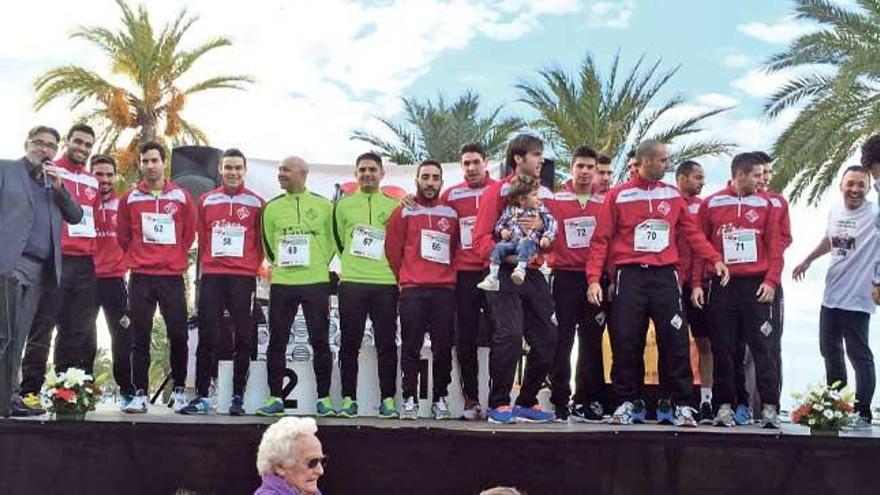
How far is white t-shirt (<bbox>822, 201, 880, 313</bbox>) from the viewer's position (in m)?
7.24

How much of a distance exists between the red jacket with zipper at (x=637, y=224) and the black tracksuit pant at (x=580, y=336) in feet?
1.28

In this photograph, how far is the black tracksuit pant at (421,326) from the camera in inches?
280

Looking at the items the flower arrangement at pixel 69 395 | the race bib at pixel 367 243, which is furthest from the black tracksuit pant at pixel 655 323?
the flower arrangement at pixel 69 395

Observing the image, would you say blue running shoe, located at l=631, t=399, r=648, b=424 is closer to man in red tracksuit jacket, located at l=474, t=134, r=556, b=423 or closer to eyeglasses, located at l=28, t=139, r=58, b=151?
man in red tracksuit jacket, located at l=474, t=134, r=556, b=423

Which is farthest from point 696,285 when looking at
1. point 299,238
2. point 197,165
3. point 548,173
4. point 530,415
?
point 197,165

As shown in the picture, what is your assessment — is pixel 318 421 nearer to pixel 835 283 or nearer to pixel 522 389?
pixel 522 389

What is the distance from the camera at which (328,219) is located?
7.41 metres

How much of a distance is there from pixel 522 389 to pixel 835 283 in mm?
2599

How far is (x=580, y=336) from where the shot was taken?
7.38 metres

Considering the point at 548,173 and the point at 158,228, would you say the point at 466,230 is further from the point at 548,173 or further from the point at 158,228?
the point at 158,228

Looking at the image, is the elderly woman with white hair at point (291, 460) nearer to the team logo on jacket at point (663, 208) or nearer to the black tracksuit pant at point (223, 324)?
the black tracksuit pant at point (223, 324)

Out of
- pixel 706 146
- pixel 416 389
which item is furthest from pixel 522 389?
pixel 706 146

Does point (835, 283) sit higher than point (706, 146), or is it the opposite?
point (706, 146)

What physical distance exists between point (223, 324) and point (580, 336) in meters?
2.69
